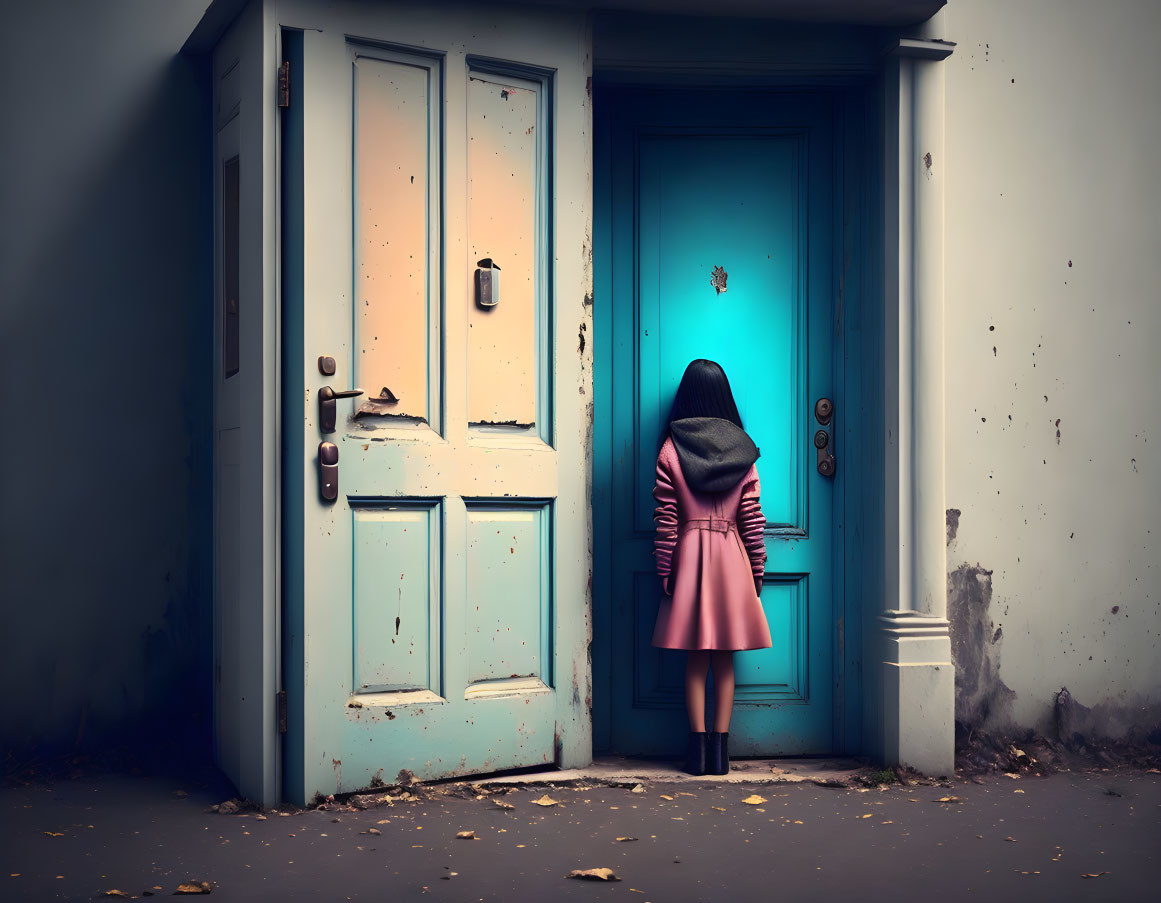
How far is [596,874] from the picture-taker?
274 cm

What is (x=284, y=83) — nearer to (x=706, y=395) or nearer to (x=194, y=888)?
(x=706, y=395)

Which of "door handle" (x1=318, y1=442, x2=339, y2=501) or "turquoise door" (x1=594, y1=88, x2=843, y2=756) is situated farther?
"turquoise door" (x1=594, y1=88, x2=843, y2=756)

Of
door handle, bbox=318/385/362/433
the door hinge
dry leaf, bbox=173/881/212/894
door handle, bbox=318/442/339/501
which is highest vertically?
the door hinge

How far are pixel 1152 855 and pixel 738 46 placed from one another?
3023mm

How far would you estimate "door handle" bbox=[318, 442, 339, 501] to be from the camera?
336 cm

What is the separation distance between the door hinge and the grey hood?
1746 mm

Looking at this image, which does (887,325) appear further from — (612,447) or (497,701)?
(497,701)

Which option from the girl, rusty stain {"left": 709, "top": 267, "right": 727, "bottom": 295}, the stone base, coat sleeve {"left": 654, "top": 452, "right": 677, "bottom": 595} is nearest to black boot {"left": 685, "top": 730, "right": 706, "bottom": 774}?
the girl

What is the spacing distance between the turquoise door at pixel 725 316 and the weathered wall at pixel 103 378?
1.61 m

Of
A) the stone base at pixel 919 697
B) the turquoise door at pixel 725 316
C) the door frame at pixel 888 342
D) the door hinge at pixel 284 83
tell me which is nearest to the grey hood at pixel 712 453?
the turquoise door at pixel 725 316

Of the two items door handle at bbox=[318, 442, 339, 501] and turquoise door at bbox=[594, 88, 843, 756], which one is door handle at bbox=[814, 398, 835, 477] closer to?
turquoise door at bbox=[594, 88, 843, 756]

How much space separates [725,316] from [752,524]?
2.88ft

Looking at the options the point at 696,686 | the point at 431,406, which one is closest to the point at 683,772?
the point at 696,686

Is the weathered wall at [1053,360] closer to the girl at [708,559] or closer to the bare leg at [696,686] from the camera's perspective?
the girl at [708,559]
